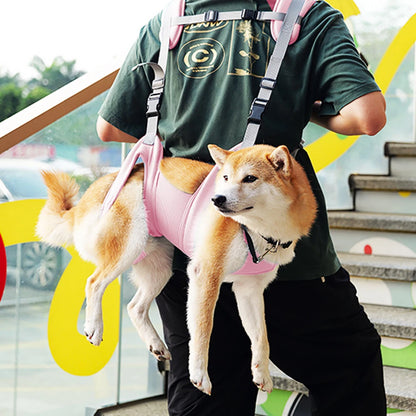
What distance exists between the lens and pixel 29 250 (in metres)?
2.10

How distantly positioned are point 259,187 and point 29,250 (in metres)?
1.31

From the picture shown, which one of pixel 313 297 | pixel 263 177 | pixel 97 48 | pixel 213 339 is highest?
pixel 263 177

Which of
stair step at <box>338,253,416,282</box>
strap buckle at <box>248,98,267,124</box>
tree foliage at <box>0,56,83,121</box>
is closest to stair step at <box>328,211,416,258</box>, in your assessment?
stair step at <box>338,253,416,282</box>

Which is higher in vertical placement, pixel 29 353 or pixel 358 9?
pixel 358 9

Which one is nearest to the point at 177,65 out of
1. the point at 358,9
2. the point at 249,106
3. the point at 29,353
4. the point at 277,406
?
the point at 249,106

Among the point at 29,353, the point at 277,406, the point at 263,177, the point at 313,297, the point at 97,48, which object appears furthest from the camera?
the point at 97,48

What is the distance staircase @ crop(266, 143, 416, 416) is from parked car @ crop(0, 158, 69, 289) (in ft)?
Result: 2.87

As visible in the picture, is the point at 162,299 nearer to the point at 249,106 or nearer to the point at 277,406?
the point at 249,106

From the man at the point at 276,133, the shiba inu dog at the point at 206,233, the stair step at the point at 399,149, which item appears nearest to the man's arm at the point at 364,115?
the man at the point at 276,133

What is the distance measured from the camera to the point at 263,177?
3.19ft

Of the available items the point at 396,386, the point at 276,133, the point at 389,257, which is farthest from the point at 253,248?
the point at 389,257

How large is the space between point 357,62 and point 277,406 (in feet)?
5.42

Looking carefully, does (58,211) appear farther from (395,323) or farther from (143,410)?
(395,323)

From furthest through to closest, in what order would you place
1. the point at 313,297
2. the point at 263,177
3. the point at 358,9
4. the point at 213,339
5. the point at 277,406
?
1. the point at 358,9
2. the point at 277,406
3. the point at 213,339
4. the point at 313,297
5. the point at 263,177
